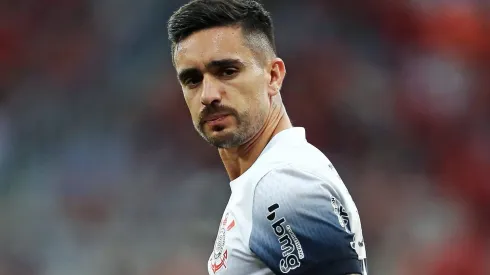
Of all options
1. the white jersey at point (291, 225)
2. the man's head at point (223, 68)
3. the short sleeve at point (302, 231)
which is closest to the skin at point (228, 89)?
the man's head at point (223, 68)

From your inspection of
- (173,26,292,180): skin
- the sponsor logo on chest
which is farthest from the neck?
the sponsor logo on chest

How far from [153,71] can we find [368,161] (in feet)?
5.98

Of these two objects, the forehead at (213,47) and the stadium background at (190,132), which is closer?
the forehead at (213,47)

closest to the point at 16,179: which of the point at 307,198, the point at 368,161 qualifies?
the point at 368,161

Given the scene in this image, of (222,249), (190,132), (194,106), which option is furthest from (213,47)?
(190,132)

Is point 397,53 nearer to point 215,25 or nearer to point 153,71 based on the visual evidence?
point 153,71

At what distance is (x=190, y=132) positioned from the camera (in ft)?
18.3

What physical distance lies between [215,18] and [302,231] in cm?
66

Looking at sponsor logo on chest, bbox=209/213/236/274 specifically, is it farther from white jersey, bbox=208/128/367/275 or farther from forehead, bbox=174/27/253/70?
forehead, bbox=174/27/253/70

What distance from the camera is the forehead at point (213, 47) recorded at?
6.14ft

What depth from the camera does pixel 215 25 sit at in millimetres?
1906

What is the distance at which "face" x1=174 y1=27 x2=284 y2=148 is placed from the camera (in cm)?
186

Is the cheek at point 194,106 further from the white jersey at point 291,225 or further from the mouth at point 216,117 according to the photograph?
the white jersey at point 291,225

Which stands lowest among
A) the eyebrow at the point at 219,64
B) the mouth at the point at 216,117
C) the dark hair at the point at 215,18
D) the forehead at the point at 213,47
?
the mouth at the point at 216,117
